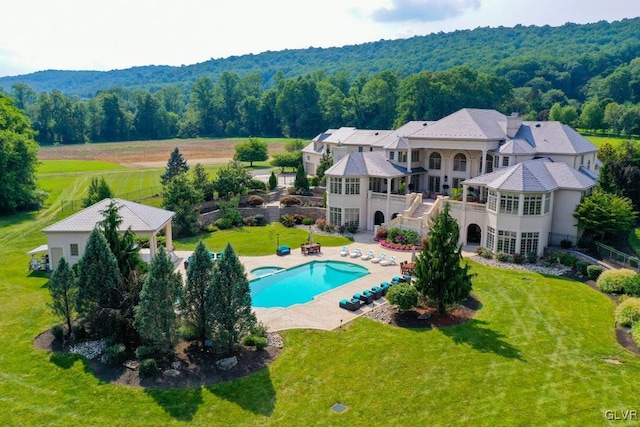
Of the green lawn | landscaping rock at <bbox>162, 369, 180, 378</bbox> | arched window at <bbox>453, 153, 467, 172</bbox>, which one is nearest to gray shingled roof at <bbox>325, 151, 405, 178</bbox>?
arched window at <bbox>453, 153, 467, 172</bbox>

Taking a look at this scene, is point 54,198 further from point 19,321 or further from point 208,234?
point 19,321

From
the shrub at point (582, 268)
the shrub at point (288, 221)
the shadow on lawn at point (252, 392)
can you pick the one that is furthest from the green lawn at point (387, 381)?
the shrub at point (288, 221)

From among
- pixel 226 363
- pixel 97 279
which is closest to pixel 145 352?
pixel 226 363

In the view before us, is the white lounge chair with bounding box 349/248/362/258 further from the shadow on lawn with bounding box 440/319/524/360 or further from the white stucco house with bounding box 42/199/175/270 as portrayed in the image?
the white stucco house with bounding box 42/199/175/270

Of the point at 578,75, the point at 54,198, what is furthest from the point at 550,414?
the point at 578,75

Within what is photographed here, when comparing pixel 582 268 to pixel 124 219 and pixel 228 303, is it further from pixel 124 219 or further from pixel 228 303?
pixel 124 219

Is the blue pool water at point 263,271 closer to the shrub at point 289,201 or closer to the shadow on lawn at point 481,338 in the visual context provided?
the shadow on lawn at point 481,338
